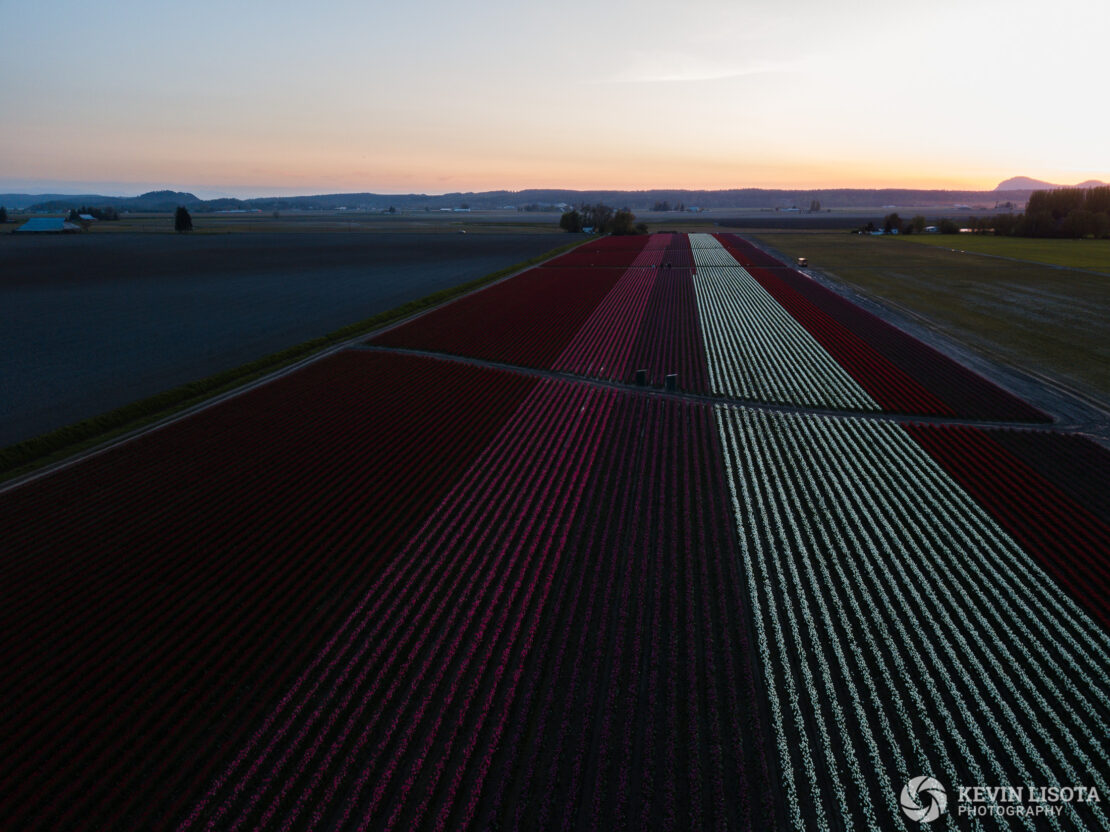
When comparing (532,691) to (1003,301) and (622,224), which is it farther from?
(622,224)

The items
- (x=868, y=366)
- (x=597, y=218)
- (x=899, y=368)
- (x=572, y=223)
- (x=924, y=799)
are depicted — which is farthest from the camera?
(x=572, y=223)

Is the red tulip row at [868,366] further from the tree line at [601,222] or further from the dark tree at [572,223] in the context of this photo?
the dark tree at [572,223]

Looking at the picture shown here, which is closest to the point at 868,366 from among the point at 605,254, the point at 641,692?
the point at 641,692

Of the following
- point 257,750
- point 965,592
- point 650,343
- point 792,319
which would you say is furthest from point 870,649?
point 792,319

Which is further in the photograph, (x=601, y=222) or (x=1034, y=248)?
(x=601, y=222)

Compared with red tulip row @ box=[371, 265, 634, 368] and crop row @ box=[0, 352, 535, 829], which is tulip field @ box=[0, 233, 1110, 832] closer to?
crop row @ box=[0, 352, 535, 829]

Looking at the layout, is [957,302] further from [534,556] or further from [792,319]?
[534,556]
